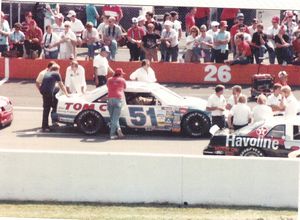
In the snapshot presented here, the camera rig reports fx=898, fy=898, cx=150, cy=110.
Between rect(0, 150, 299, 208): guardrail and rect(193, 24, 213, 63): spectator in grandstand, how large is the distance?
484 inches

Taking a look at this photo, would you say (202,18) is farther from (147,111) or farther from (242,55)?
(147,111)

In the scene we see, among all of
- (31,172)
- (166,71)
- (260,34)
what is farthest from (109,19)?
(31,172)

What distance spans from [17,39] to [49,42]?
1049mm

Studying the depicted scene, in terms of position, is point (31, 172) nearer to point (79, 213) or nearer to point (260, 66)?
point (79, 213)

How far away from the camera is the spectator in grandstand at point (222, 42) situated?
80.7 ft

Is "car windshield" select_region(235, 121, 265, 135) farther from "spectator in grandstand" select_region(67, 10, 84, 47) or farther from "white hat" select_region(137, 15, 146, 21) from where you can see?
"spectator in grandstand" select_region(67, 10, 84, 47)

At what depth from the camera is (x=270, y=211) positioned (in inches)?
491

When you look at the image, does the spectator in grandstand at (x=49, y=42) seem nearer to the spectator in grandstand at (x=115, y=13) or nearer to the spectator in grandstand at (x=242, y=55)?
the spectator in grandstand at (x=115, y=13)

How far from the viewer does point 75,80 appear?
67.0 ft

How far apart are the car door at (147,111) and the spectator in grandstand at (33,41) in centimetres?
704

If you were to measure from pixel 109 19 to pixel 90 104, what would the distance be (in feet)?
20.3

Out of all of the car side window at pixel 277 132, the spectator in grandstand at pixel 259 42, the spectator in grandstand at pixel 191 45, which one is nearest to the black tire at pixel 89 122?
the car side window at pixel 277 132

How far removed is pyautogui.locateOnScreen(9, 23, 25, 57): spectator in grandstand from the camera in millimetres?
25375

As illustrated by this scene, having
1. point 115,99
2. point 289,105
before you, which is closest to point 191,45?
point 115,99
